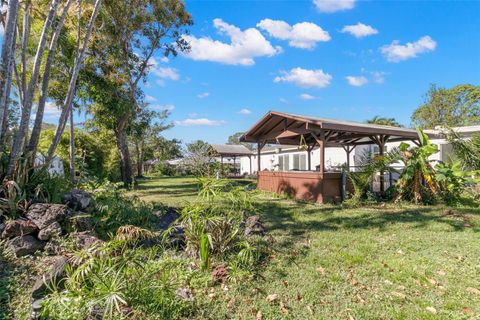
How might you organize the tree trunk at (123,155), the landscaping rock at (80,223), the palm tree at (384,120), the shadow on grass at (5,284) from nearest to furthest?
the shadow on grass at (5,284) → the landscaping rock at (80,223) → the tree trunk at (123,155) → the palm tree at (384,120)

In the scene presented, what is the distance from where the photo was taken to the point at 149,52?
14.8 m

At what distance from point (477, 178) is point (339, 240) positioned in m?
6.63

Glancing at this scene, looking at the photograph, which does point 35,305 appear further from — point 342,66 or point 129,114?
point 342,66

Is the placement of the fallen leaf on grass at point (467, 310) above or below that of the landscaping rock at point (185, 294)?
below

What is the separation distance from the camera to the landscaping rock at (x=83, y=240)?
358 cm

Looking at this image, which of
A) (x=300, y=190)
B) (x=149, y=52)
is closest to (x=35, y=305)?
(x=300, y=190)

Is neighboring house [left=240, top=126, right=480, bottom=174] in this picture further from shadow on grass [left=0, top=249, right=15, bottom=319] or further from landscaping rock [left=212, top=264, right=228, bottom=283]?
shadow on grass [left=0, top=249, right=15, bottom=319]

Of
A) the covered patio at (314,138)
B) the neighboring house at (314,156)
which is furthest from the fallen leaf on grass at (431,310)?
the neighboring house at (314,156)

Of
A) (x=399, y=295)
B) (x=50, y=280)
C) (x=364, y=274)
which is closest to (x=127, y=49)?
(x=50, y=280)

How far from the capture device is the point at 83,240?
3680 millimetres

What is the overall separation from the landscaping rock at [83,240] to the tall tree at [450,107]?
29.2 metres

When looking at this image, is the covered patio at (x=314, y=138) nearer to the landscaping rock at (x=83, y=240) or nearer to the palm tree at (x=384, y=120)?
the landscaping rock at (x=83, y=240)

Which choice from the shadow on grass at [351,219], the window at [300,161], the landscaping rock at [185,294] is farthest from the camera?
the window at [300,161]

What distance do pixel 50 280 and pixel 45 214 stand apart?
63.0 inches
